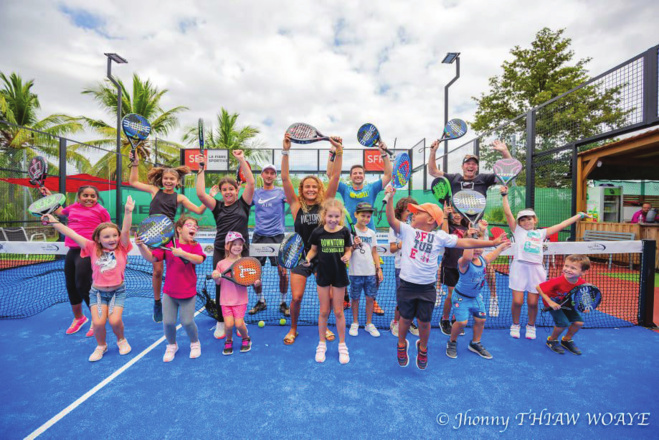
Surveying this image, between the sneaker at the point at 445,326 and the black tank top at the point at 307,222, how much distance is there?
2.02 metres

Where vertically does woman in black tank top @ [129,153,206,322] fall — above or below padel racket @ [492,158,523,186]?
below

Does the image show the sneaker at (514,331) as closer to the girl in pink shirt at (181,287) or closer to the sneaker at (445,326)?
the sneaker at (445,326)

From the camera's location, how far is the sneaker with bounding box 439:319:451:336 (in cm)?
371

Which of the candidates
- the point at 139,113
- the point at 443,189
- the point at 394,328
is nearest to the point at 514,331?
the point at 394,328

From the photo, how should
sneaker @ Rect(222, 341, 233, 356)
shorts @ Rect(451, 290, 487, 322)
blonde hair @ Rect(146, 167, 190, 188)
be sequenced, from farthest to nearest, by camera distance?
blonde hair @ Rect(146, 167, 190, 188) → sneaker @ Rect(222, 341, 233, 356) → shorts @ Rect(451, 290, 487, 322)

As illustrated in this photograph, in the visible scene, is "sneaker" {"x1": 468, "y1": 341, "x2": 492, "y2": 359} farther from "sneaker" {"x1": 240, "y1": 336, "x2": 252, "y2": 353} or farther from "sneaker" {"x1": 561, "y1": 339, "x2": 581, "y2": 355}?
"sneaker" {"x1": 240, "y1": 336, "x2": 252, "y2": 353}

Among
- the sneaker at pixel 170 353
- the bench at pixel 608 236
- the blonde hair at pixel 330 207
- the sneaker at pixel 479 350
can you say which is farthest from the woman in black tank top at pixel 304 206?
the bench at pixel 608 236

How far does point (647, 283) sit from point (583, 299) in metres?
1.62

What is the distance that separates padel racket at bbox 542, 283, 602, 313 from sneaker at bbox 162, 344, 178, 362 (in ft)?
13.2

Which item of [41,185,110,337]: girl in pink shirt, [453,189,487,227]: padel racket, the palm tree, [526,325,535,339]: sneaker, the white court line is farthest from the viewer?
the palm tree

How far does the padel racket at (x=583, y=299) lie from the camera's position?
308 centimetres

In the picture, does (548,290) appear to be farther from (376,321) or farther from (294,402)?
(294,402)

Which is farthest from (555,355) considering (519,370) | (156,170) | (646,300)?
(156,170)

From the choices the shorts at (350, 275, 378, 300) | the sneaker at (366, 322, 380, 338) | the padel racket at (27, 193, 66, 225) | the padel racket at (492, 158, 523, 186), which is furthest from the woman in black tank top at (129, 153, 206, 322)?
the padel racket at (492, 158, 523, 186)
